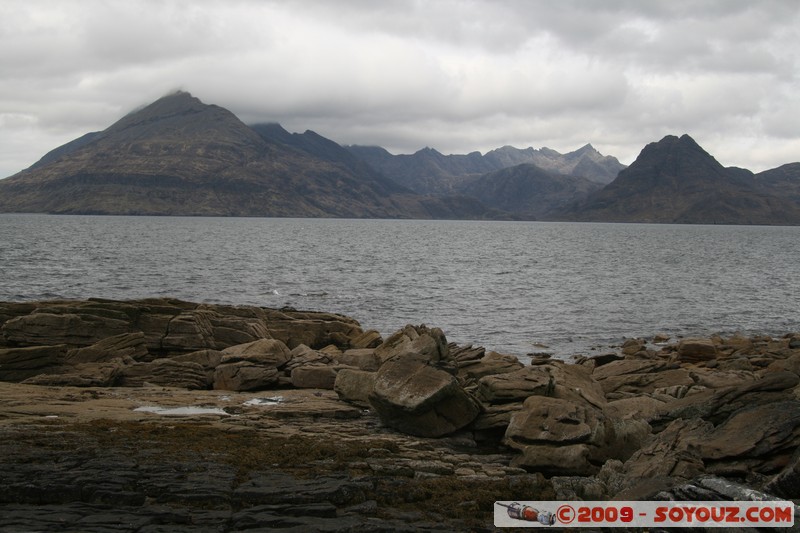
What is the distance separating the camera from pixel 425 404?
62.3ft

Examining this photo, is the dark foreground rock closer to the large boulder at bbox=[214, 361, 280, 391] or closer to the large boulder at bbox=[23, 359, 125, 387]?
the large boulder at bbox=[23, 359, 125, 387]

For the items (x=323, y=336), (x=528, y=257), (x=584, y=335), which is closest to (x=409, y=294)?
(x=584, y=335)

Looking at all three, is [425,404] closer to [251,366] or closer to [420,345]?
[420,345]

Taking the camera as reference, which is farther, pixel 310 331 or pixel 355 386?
pixel 310 331

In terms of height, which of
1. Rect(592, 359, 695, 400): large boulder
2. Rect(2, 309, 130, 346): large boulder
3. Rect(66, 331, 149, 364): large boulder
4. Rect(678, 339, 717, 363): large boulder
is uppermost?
Rect(2, 309, 130, 346): large boulder

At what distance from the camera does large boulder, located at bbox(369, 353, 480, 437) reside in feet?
62.6

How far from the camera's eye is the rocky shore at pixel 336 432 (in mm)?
12328

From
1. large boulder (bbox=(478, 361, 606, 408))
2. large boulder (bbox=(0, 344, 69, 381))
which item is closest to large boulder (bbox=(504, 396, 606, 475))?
large boulder (bbox=(478, 361, 606, 408))

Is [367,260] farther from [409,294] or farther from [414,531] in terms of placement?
[414,531]

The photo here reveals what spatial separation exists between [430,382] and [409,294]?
45.3 meters

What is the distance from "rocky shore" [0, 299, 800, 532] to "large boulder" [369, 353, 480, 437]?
0.19 feet

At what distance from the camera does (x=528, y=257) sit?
126625 millimetres

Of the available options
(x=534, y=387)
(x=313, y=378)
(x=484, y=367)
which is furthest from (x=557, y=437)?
(x=313, y=378)

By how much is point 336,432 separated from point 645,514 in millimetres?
9534
